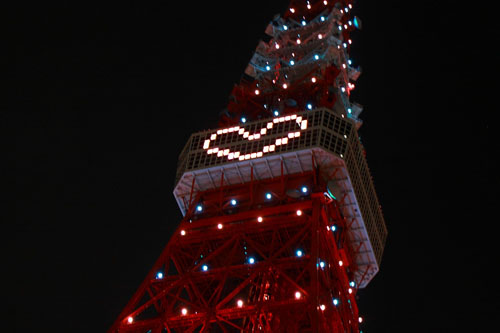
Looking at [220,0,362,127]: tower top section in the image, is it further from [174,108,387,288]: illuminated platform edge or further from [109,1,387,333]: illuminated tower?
[174,108,387,288]: illuminated platform edge

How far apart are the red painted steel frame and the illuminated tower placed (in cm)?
8

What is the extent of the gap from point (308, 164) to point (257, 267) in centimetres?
1098

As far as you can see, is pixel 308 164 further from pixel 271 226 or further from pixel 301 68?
pixel 301 68

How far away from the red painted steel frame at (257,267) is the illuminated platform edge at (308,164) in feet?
3.41

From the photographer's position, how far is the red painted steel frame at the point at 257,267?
38.8 meters

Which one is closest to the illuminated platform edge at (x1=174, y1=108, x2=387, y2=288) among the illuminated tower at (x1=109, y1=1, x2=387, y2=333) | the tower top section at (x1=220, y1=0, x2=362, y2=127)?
the illuminated tower at (x1=109, y1=1, x2=387, y2=333)

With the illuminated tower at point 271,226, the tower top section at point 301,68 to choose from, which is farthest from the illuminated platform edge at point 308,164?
the tower top section at point 301,68

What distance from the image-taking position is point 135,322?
40.1 m

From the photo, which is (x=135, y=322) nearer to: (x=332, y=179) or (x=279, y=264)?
(x=279, y=264)

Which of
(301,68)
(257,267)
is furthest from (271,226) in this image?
(301,68)

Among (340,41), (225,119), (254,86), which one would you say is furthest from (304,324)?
(340,41)

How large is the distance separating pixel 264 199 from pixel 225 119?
11.9 m

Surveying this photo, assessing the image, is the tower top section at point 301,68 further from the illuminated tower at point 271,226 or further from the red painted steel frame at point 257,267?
the red painted steel frame at point 257,267

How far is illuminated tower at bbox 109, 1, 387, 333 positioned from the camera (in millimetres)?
39938
